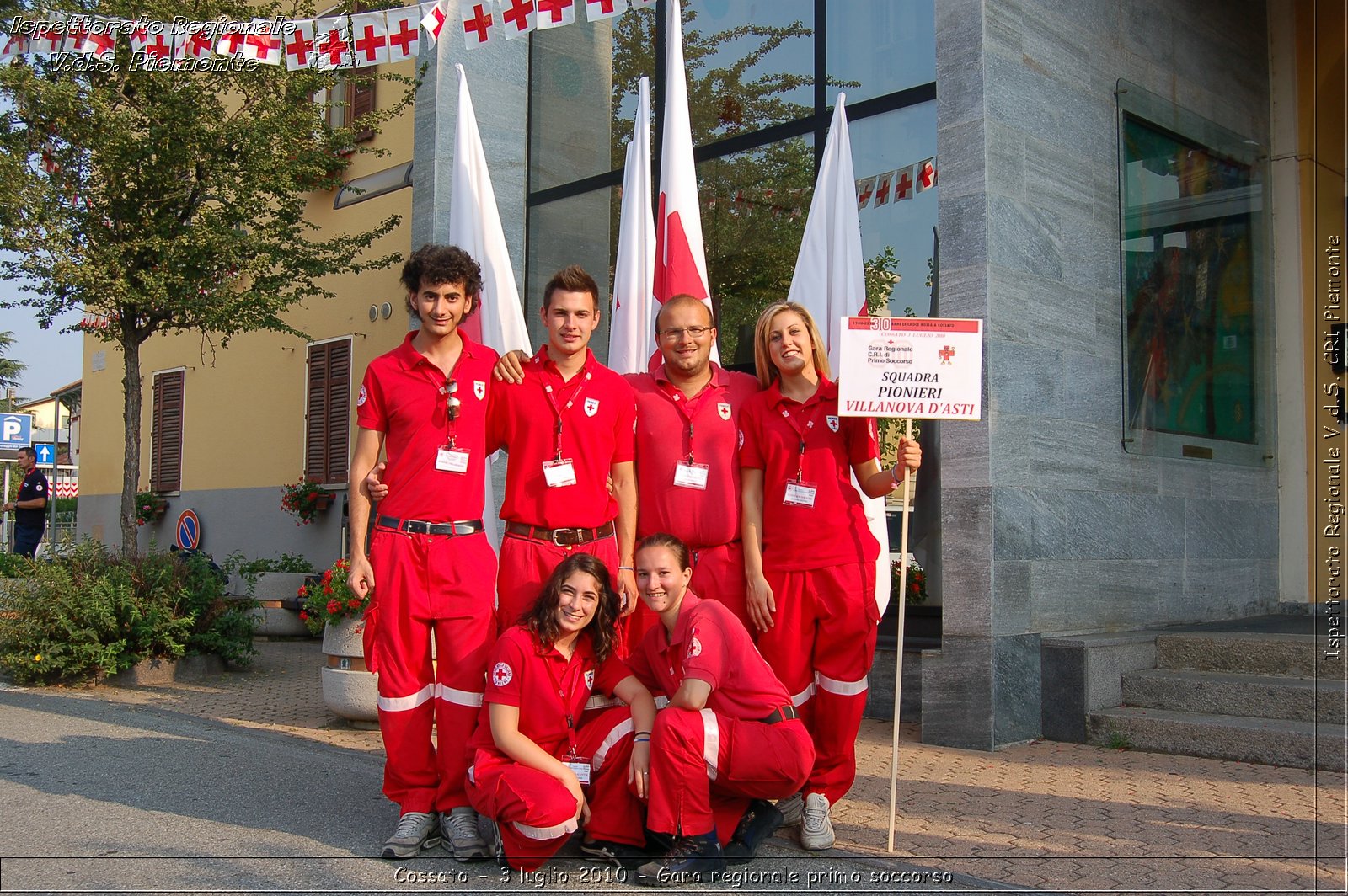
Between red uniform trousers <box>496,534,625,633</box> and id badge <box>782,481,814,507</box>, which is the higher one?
id badge <box>782,481,814,507</box>

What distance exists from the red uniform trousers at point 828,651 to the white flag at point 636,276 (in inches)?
106

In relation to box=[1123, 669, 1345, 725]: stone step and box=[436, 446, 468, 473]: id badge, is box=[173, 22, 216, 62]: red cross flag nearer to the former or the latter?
box=[436, 446, 468, 473]: id badge

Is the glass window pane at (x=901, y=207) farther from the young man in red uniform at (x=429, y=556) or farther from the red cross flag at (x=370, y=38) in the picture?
the young man in red uniform at (x=429, y=556)

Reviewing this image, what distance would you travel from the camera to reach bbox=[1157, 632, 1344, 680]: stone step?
6258mm

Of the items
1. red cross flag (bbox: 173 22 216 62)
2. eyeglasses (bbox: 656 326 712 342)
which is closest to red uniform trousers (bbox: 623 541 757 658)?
eyeglasses (bbox: 656 326 712 342)

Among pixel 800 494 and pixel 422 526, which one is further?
pixel 800 494

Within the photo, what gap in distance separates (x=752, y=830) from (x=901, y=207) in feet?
15.4

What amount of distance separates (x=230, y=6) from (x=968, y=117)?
21.5ft

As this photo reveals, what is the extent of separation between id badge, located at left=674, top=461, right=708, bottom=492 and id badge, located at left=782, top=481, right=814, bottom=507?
0.33m

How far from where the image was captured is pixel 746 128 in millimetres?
8812

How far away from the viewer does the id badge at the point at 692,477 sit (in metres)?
4.68

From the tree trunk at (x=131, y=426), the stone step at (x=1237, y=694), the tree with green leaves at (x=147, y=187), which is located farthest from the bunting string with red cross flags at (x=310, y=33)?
the stone step at (x=1237, y=694)

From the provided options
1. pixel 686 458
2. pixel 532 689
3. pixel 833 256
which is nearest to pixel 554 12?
pixel 833 256

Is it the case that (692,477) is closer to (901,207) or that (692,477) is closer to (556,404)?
(556,404)
